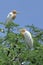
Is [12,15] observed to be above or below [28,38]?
above

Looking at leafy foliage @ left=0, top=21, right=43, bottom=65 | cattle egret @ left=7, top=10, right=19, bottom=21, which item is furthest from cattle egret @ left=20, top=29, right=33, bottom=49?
cattle egret @ left=7, top=10, right=19, bottom=21

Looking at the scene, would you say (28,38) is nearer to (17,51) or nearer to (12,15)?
(17,51)

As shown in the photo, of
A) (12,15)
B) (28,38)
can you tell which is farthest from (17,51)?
(12,15)

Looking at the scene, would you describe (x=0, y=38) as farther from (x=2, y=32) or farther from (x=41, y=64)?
(x=41, y=64)

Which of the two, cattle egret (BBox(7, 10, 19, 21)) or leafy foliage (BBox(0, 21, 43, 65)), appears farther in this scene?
cattle egret (BBox(7, 10, 19, 21))

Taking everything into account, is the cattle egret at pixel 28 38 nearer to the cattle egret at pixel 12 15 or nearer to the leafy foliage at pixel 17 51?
the leafy foliage at pixel 17 51

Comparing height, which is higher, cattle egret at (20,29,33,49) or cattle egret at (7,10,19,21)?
cattle egret at (7,10,19,21)

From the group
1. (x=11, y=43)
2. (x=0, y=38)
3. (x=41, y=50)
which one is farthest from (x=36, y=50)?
(x=0, y=38)

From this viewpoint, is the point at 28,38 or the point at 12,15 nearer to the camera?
the point at 28,38

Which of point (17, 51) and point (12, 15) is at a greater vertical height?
point (12, 15)

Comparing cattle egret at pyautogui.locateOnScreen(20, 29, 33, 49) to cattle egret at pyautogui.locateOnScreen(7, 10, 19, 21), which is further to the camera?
cattle egret at pyautogui.locateOnScreen(7, 10, 19, 21)

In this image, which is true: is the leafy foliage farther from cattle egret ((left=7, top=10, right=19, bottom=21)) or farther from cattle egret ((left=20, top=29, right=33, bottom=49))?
cattle egret ((left=7, top=10, right=19, bottom=21))

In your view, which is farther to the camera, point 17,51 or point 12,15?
point 12,15

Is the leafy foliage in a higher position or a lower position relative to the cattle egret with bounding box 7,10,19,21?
lower
